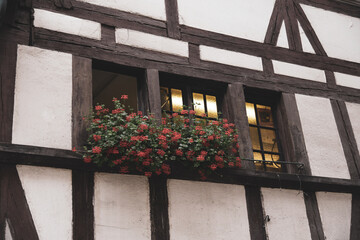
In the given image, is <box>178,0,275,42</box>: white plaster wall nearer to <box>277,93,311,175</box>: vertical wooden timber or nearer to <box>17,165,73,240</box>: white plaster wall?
<box>277,93,311,175</box>: vertical wooden timber

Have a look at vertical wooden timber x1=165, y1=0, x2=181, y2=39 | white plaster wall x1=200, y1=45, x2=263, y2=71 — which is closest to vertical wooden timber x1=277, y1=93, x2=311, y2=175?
white plaster wall x1=200, y1=45, x2=263, y2=71

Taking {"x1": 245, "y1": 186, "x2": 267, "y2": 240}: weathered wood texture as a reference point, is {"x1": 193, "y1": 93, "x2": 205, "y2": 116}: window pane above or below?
above

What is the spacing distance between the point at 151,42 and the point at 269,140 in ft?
6.51

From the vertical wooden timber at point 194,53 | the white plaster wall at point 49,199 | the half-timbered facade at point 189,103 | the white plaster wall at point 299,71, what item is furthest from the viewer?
the white plaster wall at point 299,71

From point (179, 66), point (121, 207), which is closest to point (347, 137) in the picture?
point (179, 66)

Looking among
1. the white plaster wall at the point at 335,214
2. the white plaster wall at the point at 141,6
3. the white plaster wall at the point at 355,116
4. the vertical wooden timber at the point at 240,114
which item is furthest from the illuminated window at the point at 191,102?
the white plaster wall at the point at 355,116

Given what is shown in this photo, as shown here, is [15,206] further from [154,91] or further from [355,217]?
[355,217]

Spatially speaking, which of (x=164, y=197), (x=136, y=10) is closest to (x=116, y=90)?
(x=136, y=10)

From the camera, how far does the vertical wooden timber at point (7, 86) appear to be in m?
5.22

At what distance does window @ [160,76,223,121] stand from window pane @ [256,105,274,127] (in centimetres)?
63

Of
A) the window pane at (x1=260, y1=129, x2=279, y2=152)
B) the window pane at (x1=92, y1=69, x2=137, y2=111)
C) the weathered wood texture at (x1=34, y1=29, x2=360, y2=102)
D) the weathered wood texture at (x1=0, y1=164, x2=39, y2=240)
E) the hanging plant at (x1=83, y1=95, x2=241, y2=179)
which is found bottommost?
the weathered wood texture at (x1=0, y1=164, x2=39, y2=240)

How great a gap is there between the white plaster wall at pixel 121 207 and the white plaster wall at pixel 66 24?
5.75ft

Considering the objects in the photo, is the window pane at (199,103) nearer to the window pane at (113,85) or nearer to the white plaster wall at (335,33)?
the window pane at (113,85)

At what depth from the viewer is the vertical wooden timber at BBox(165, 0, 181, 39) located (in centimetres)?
680
